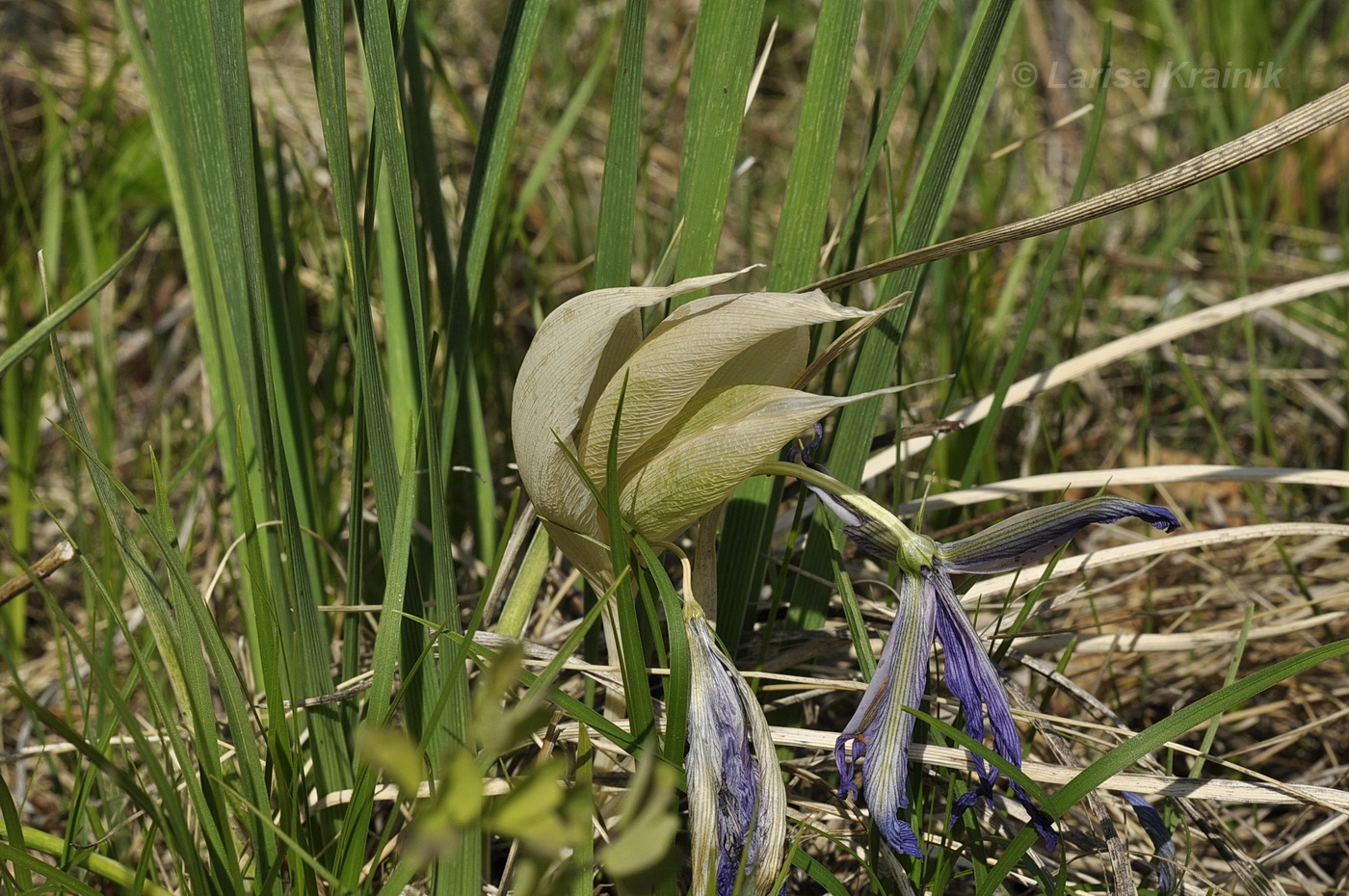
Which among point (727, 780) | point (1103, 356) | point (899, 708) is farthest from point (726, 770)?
point (1103, 356)

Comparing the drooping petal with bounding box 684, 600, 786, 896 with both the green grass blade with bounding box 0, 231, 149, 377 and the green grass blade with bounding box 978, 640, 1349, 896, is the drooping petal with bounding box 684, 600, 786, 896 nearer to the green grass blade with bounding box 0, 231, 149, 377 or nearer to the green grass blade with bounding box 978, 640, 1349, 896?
the green grass blade with bounding box 978, 640, 1349, 896

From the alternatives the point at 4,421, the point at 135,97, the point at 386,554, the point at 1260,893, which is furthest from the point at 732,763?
the point at 135,97

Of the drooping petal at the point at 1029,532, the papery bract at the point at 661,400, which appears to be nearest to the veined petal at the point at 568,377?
the papery bract at the point at 661,400

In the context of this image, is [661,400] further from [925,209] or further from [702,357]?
[925,209]

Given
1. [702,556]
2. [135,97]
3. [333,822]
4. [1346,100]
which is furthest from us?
[135,97]

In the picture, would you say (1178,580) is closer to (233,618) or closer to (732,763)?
(732,763)

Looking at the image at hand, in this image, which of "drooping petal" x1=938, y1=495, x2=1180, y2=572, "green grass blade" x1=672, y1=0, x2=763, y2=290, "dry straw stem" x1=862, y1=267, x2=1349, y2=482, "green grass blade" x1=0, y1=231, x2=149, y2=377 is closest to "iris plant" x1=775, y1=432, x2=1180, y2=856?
"drooping petal" x1=938, y1=495, x2=1180, y2=572

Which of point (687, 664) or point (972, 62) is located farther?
point (972, 62)
